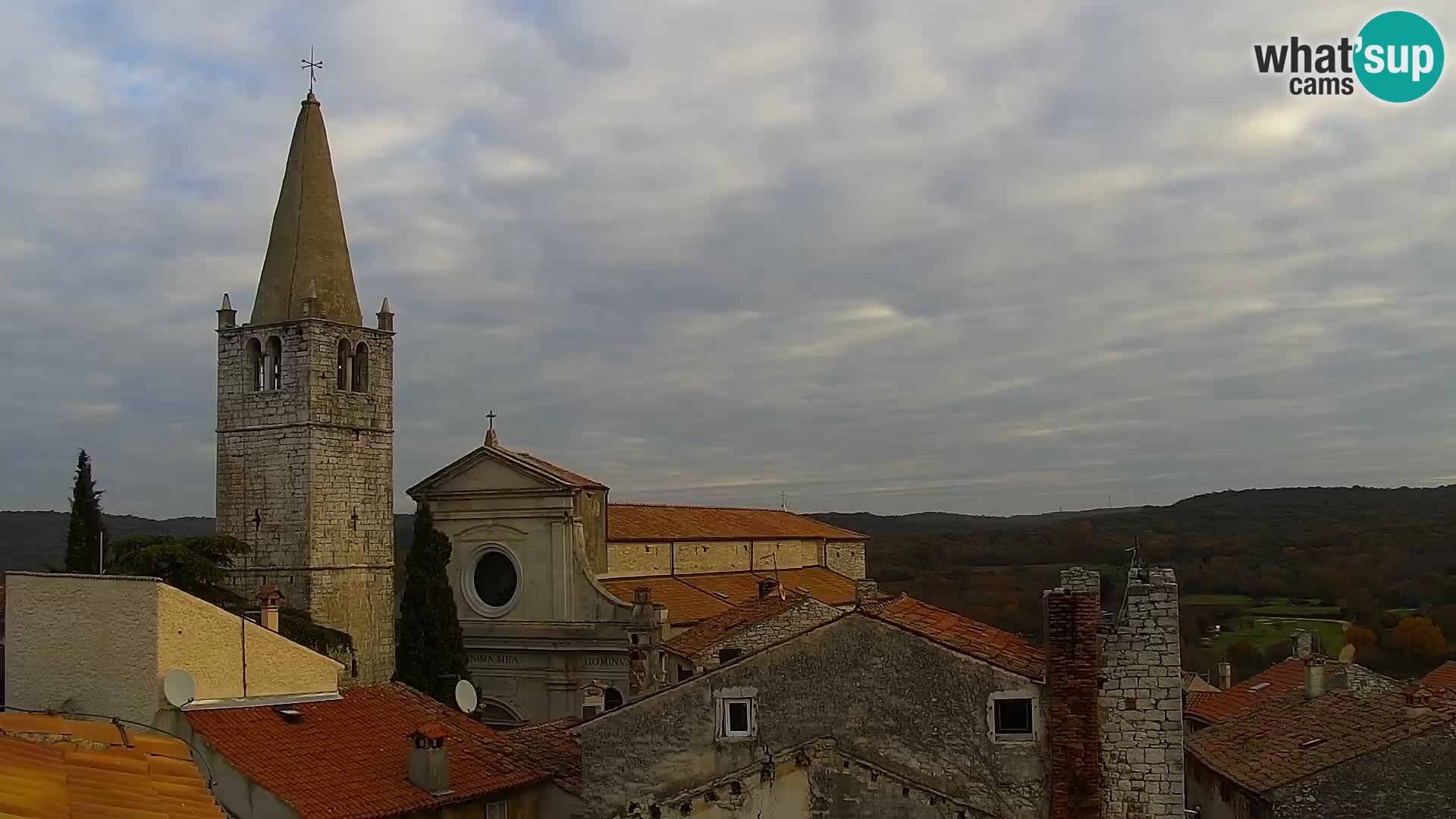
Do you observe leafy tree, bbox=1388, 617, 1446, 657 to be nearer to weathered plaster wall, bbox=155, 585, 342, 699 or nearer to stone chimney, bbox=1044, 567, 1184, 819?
stone chimney, bbox=1044, 567, 1184, 819

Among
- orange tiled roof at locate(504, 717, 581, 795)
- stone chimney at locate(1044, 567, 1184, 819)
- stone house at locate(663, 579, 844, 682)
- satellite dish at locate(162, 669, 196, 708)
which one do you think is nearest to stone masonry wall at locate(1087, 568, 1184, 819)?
stone chimney at locate(1044, 567, 1184, 819)

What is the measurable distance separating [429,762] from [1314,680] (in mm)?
16148

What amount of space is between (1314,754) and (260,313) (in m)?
31.4

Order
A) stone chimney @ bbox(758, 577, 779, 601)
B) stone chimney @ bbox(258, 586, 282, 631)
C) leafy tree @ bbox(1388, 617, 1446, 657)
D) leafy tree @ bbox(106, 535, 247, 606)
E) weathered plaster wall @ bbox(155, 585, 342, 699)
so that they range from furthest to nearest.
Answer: leafy tree @ bbox(1388, 617, 1446, 657)
stone chimney @ bbox(758, 577, 779, 601)
leafy tree @ bbox(106, 535, 247, 606)
stone chimney @ bbox(258, 586, 282, 631)
weathered plaster wall @ bbox(155, 585, 342, 699)

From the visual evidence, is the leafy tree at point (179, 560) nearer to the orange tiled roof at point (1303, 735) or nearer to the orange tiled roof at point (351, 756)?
the orange tiled roof at point (351, 756)

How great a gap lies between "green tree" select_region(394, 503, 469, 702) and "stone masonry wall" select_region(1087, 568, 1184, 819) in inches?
941

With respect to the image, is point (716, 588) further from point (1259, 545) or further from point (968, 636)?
point (1259, 545)

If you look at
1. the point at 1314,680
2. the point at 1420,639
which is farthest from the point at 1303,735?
the point at 1420,639

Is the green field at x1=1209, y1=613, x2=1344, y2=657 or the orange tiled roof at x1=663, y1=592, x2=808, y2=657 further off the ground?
the orange tiled roof at x1=663, y1=592, x2=808, y2=657

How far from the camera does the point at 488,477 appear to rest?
41.4m

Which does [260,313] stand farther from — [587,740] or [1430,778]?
[1430,778]

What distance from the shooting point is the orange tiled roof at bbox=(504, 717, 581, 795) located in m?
20.4

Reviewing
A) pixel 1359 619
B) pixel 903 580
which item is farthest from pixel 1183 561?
pixel 1359 619

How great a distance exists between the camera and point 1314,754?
18.0m
